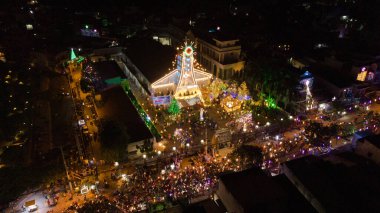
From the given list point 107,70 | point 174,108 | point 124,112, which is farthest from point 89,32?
point 174,108

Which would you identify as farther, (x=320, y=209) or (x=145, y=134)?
(x=145, y=134)

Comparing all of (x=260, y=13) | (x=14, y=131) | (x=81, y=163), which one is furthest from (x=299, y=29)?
(x=14, y=131)

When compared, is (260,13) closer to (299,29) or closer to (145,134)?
(299,29)

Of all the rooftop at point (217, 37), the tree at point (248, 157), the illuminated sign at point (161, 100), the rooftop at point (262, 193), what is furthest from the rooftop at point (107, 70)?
the rooftop at point (262, 193)

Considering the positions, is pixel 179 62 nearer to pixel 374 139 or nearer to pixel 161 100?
pixel 161 100

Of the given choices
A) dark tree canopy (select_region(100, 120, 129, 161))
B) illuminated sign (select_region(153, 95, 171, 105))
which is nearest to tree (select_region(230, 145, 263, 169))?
dark tree canopy (select_region(100, 120, 129, 161))

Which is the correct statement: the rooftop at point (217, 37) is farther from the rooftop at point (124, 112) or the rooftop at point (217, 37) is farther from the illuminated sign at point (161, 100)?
the rooftop at point (124, 112)
